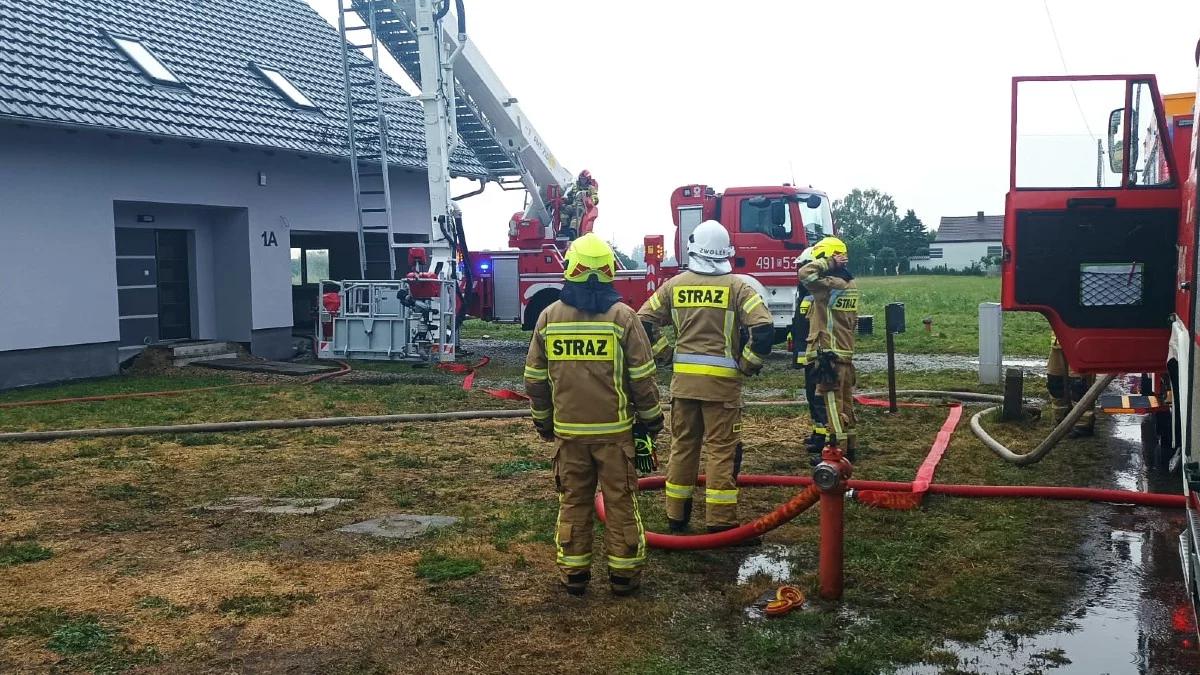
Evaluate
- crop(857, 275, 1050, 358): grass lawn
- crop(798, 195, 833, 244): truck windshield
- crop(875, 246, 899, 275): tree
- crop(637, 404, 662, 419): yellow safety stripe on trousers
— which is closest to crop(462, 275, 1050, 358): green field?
crop(857, 275, 1050, 358): grass lawn

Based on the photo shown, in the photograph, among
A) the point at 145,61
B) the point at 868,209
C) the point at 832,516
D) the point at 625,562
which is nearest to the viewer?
the point at 832,516

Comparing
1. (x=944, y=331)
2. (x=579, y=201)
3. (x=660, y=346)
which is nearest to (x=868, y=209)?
(x=944, y=331)

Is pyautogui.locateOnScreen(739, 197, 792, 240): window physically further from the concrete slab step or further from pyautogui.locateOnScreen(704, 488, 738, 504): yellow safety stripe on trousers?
pyautogui.locateOnScreen(704, 488, 738, 504): yellow safety stripe on trousers

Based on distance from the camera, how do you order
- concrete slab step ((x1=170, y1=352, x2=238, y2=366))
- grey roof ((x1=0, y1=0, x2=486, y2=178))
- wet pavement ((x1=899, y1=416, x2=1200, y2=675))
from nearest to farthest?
1. wet pavement ((x1=899, y1=416, x2=1200, y2=675))
2. grey roof ((x1=0, y1=0, x2=486, y2=178))
3. concrete slab step ((x1=170, y1=352, x2=238, y2=366))

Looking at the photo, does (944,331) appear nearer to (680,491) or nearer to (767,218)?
(767,218)

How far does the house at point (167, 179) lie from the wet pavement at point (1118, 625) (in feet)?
40.3

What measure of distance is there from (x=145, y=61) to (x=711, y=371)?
12.8m

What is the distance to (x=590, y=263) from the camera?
5.18 meters

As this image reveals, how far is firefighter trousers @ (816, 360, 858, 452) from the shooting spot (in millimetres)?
7898

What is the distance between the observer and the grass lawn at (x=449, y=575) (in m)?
4.37

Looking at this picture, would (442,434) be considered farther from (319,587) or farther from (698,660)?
(698,660)

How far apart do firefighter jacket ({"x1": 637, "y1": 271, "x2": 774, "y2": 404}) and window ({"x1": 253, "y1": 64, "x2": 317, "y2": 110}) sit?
13163mm

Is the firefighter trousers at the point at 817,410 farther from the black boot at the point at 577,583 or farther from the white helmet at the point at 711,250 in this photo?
the black boot at the point at 577,583

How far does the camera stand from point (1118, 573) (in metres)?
5.34
